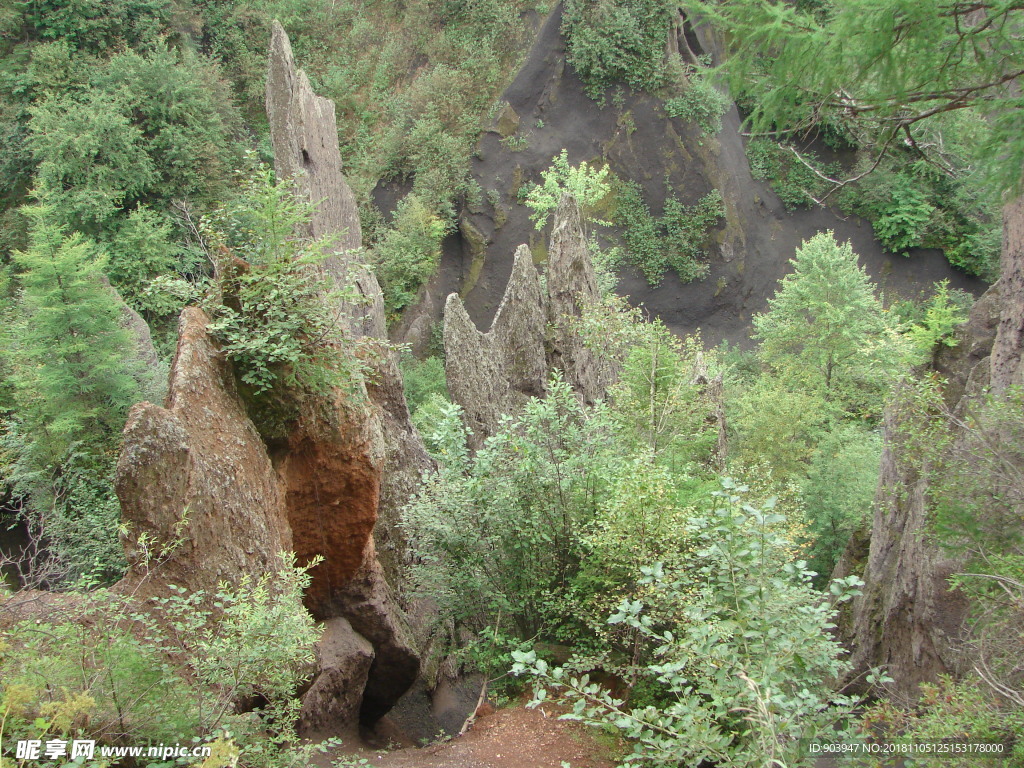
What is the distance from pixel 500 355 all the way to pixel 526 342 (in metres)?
0.83

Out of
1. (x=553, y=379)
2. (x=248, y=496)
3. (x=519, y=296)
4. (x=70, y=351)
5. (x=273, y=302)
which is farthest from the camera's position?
(x=519, y=296)

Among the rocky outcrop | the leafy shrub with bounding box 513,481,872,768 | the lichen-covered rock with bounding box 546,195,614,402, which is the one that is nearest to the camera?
the leafy shrub with bounding box 513,481,872,768

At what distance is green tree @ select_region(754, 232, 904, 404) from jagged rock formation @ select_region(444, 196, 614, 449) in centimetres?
887

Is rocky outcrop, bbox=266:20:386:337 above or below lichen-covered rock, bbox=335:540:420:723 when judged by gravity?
above

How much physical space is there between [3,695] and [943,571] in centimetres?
1009

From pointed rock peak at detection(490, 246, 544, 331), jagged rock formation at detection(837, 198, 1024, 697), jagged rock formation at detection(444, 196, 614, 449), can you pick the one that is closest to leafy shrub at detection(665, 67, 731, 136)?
jagged rock formation at detection(444, 196, 614, 449)

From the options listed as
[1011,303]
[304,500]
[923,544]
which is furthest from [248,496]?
[1011,303]

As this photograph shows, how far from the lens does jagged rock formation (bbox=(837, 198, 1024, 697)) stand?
28.1 ft

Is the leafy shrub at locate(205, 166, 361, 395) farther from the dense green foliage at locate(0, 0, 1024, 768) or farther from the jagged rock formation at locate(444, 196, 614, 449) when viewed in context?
the jagged rock formation at locate(444, 196, 614, 449)

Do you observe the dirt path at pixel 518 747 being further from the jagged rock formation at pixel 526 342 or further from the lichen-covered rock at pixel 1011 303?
the jagged rock formation at pixel 526 342

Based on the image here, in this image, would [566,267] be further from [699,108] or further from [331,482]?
A: [699,108]

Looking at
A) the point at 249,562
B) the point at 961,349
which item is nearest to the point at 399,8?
the point at 961,349

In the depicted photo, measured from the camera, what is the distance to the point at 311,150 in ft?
46.3

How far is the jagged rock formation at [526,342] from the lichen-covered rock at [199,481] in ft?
25.6
